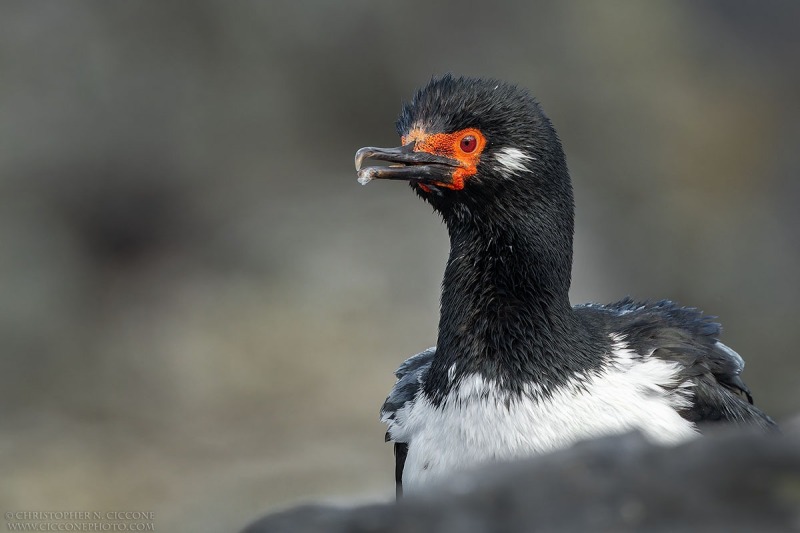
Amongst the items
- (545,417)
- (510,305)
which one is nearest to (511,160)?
(510,305)

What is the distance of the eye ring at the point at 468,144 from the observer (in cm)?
472

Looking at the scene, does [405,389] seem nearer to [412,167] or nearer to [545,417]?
[545,417]

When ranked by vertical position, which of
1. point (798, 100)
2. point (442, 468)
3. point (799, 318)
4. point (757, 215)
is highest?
point (798, 100)

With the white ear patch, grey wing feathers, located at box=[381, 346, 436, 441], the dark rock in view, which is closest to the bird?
the white ear patch

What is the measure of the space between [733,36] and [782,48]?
73 cm

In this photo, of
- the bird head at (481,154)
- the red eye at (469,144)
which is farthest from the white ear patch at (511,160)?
the red eye at (469,144)

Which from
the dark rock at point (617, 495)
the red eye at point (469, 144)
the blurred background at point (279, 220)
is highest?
the blurred background at point (279, 220)

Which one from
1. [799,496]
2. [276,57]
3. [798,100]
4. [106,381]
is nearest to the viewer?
[799,496]

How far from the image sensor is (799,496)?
2.46 m

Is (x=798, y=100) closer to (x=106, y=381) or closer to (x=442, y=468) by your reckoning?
(x=106, y=381)

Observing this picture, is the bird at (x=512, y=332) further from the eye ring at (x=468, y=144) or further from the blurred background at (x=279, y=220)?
the blurred background at (x=279, y=220)

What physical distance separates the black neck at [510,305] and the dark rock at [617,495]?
1.82 meters

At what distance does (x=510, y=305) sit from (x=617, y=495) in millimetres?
2160

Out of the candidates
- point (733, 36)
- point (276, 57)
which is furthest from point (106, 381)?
point (733, 36)
